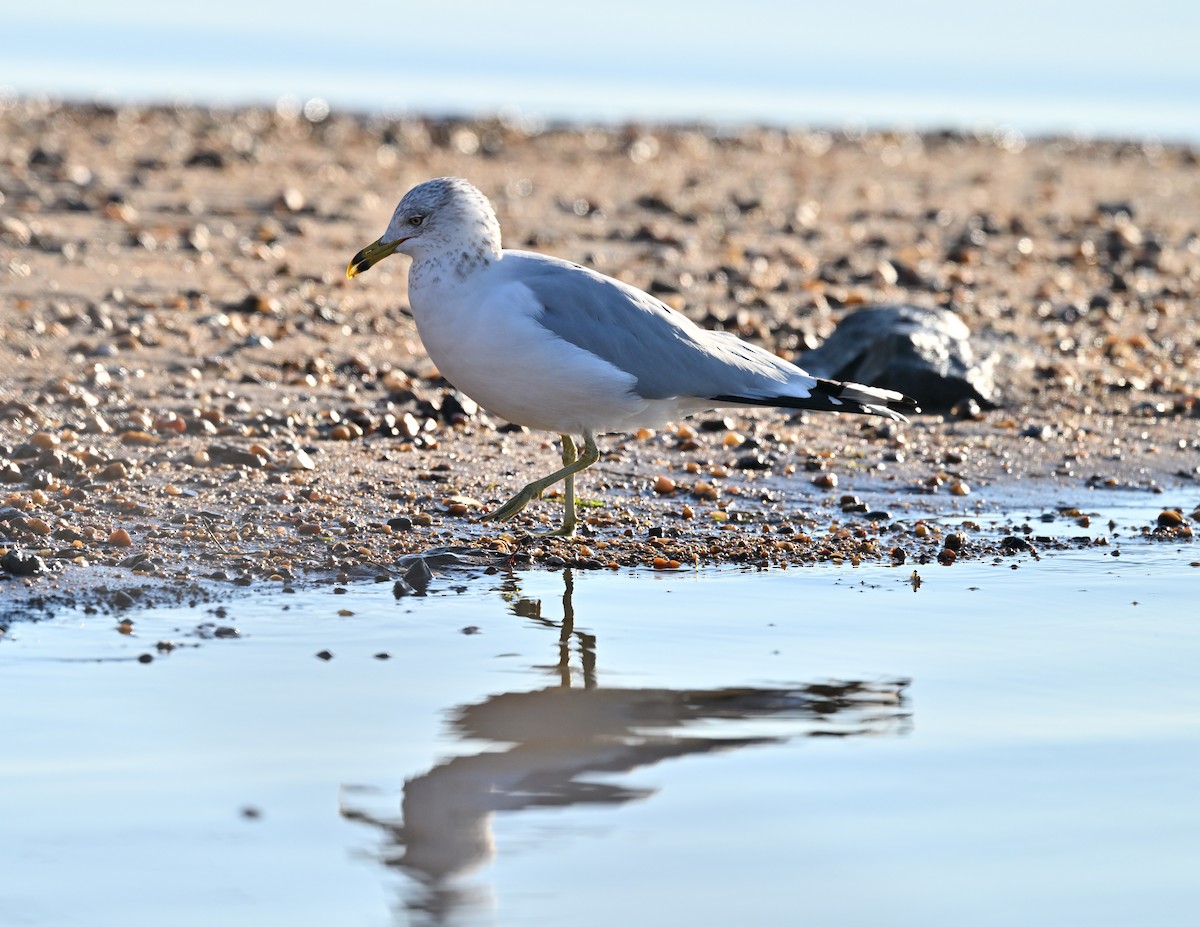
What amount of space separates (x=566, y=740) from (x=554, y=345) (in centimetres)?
190

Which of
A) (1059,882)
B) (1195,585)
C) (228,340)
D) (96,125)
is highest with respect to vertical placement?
(96,125)

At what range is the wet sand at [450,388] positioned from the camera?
20.3 feet

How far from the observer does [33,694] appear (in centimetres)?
442

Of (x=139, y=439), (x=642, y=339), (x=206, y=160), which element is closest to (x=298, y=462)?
(x=139, y=439)

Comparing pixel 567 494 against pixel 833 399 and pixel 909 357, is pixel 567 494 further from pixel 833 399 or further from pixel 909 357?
pixel 909 357

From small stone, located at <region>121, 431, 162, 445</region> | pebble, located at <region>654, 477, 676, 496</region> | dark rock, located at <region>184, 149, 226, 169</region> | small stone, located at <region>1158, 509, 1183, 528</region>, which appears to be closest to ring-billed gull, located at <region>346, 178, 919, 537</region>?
pebble, located at <region>654, 477, 676, 496</region>

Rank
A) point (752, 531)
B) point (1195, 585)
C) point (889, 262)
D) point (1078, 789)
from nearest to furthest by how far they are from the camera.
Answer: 1. point (1078, 789)
2. point (1195, 585)
3. point (752, 531)
4. point (889, 262)

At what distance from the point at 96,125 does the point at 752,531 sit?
12.4 m

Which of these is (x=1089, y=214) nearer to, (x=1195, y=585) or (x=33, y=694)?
(x=1195, y=585)

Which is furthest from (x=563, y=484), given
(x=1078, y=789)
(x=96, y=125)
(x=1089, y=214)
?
(x=96, y=125)

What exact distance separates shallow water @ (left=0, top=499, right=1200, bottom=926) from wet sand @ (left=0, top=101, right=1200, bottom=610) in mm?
715

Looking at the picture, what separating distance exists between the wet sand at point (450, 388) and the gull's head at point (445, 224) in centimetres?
97

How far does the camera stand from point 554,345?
5.89m

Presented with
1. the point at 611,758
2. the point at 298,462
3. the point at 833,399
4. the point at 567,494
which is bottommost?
the point at 611,758
